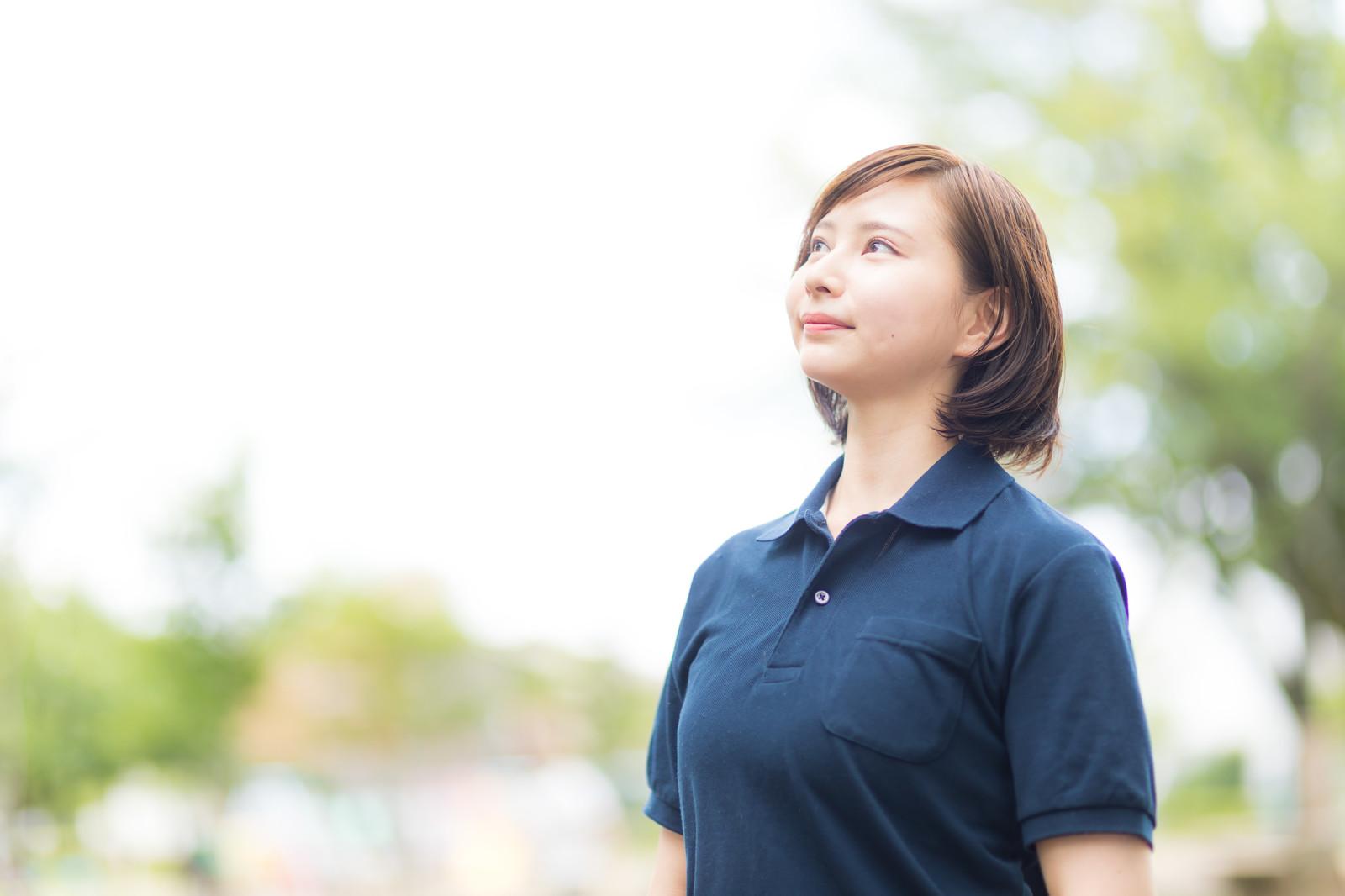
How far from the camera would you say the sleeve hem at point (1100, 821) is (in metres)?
1.14

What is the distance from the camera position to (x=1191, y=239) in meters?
7.84

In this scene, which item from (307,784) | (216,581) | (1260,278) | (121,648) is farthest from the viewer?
(307,784)

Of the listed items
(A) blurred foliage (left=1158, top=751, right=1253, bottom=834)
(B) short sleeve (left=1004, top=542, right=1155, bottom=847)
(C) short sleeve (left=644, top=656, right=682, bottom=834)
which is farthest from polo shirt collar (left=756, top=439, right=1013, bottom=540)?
(A) blurred foliage (left=1158, top=751, right=1253, bottom=834)

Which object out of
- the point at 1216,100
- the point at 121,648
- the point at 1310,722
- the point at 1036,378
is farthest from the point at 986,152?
the point at 121,648

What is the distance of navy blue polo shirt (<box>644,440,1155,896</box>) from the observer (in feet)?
3.85

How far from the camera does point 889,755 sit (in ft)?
3.93

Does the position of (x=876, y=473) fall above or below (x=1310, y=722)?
below

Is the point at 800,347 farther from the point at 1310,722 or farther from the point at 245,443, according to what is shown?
the point at 245,443

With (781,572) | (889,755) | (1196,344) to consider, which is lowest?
(889,755)

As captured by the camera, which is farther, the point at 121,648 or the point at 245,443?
the point at 121,648

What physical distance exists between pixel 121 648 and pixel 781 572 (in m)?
13.7

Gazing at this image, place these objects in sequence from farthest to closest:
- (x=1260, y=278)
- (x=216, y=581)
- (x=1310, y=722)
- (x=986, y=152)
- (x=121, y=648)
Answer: (x=121, y=648)
(x=216, y=581)
(x=1310, y=722)
(x=986, y=152)
(x=1260, y=278)

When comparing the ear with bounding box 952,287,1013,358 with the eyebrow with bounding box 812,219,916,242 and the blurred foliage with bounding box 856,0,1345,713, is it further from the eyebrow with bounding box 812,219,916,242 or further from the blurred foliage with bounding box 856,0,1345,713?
the blurred foliage with bounding box 856,0,1345,713

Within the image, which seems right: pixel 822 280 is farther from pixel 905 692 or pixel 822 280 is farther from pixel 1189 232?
pixel 1189 232
